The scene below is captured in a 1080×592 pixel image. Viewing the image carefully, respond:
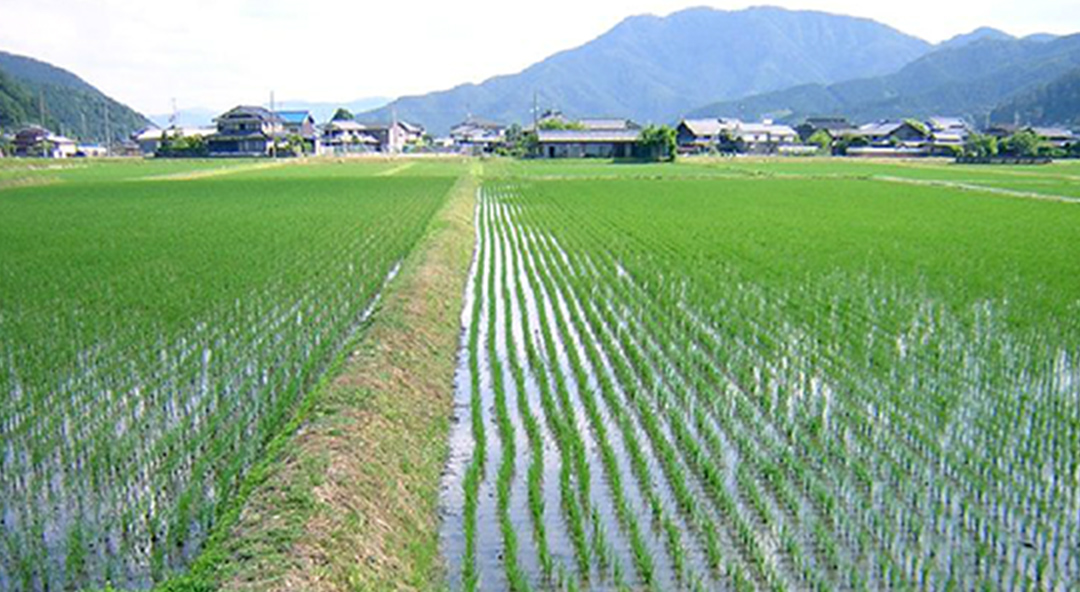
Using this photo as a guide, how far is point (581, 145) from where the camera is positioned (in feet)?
231

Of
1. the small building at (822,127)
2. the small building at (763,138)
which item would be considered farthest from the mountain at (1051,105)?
the small building at (763,138)

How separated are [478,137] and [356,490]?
104624 mm

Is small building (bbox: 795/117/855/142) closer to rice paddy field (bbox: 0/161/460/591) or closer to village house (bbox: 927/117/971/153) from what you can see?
village house (bbox: 927/117/971/153)

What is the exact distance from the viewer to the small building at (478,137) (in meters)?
92.6

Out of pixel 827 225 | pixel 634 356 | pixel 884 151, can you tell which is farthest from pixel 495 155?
pixel 634 356

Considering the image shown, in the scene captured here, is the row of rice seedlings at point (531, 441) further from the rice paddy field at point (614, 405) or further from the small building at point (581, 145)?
the small building at point (581, 145)

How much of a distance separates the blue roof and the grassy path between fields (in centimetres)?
8163

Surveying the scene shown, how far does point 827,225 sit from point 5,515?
726 inches

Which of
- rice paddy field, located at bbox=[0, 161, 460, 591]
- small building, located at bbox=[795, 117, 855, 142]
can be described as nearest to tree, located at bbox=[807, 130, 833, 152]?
small building, located at bbox=[795, 117, 855, 142]

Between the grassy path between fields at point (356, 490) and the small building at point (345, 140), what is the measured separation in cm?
8188

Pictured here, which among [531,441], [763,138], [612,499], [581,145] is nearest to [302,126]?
A: [581,145]

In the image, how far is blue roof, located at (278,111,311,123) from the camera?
85.6 metres

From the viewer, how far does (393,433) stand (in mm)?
6547

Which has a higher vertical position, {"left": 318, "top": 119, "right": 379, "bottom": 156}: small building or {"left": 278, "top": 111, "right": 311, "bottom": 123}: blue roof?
{"left": 278, "top": 111, "right": 311, "bottom": 123}: blue roof
